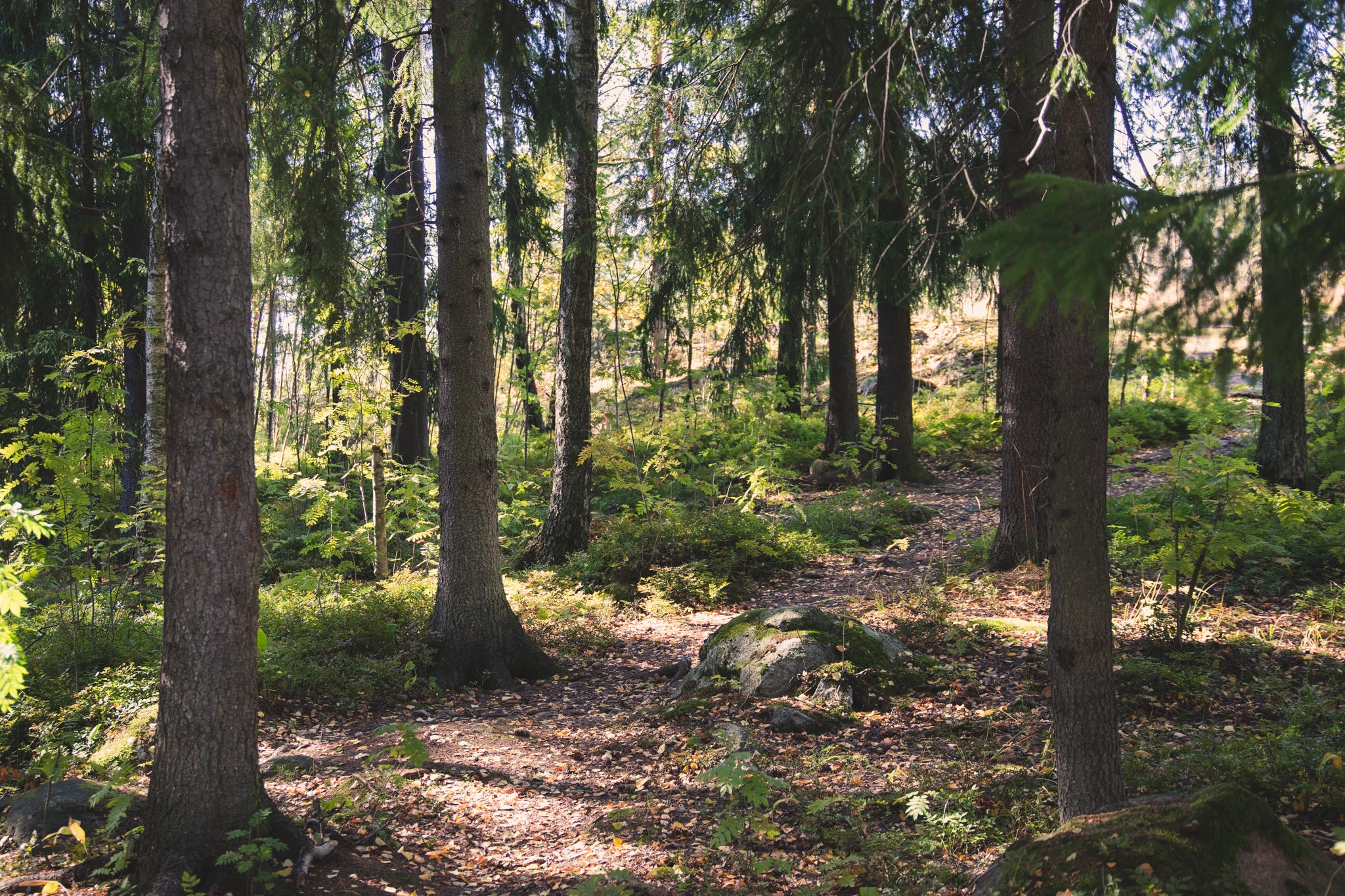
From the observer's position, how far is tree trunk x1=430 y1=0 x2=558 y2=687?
6.52 m

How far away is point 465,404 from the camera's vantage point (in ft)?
21.6

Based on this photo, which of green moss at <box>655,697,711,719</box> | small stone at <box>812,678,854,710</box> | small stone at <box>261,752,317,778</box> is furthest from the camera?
green moss at <box>655,697,711,719</box>

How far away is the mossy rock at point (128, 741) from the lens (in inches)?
179

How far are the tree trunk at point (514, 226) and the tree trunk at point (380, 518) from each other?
345 cm

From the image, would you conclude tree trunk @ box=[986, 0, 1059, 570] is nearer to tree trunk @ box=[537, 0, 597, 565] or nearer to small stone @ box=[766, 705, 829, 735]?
small stone @ box=[766, 705, 829, 735]

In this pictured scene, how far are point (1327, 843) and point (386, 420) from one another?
8.12 meters

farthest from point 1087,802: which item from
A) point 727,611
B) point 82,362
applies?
point 82,362

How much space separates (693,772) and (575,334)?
5969 mm

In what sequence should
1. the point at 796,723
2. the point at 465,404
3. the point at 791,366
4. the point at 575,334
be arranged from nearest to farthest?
the point at 796,723
the point at 465,404
the point at 575,334
the point at 791,366

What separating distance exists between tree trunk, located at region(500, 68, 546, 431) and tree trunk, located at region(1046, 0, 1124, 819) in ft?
14.6

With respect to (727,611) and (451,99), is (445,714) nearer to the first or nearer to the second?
(727,611)

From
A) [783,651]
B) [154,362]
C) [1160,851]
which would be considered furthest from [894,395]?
[1160,851]

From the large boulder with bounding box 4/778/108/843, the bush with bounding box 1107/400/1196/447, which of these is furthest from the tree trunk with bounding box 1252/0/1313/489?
the bush with bounding box 1107/400/1196/447

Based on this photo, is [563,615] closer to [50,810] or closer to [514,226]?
[50,810]
